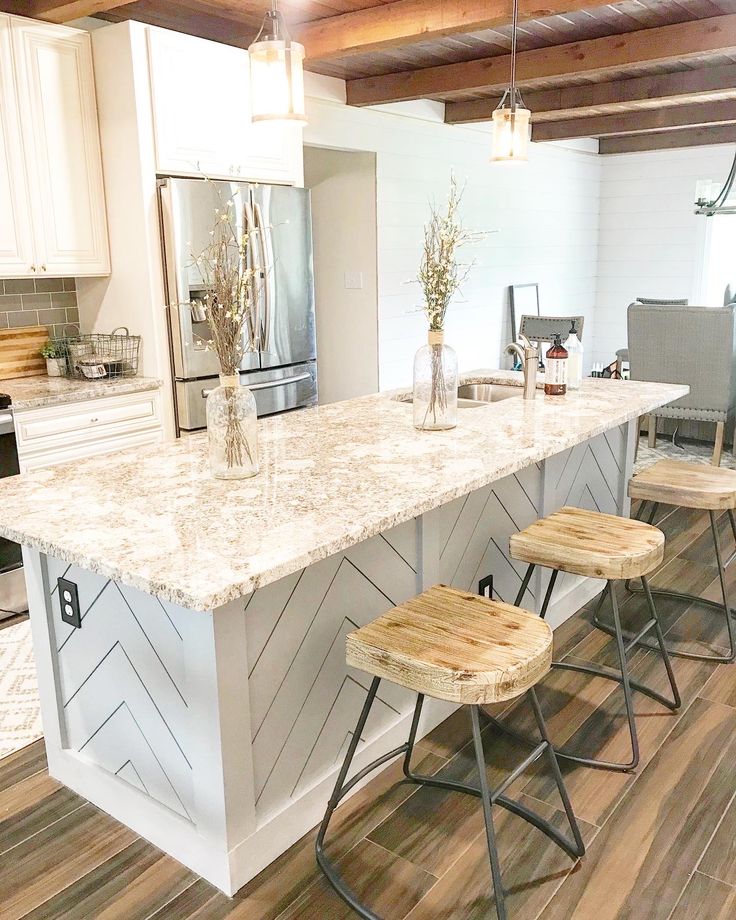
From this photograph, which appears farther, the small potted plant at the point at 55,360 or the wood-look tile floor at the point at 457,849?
the small potted plant at the point at 55,360

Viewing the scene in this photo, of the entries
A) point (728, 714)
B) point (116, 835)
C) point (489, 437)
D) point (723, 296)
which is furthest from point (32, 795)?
point (723, 296)

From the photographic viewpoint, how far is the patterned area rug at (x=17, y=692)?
8.26 ft

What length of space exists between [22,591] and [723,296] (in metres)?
7.35

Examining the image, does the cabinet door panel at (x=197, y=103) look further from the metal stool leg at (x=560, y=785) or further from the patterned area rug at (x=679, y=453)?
the patterned area rug at (x=679, y=453)

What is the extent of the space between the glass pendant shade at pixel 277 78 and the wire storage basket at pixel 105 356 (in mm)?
1948

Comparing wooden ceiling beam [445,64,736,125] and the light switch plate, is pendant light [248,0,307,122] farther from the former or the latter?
wooden ceiling beam [445,64,736,125]

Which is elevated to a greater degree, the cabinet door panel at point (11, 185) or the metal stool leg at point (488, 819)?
the cabinet door panel at point (11, 185)

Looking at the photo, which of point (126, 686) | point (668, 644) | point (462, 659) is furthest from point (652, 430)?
point (126, 686)

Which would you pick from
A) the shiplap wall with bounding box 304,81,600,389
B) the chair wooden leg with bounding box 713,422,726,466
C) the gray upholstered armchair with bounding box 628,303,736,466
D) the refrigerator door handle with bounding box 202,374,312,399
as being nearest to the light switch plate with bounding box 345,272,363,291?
the shiplap wall with bounding box 304,81,600,389

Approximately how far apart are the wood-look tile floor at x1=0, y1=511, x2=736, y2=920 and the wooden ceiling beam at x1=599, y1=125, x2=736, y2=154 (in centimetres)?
660

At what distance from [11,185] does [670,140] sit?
6546mm

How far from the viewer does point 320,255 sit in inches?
236

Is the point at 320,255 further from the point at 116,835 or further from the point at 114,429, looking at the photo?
the point at 116,835

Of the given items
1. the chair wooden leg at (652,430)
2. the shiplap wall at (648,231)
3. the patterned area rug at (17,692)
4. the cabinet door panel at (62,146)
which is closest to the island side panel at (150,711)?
the patterned area rug at (17,692)
